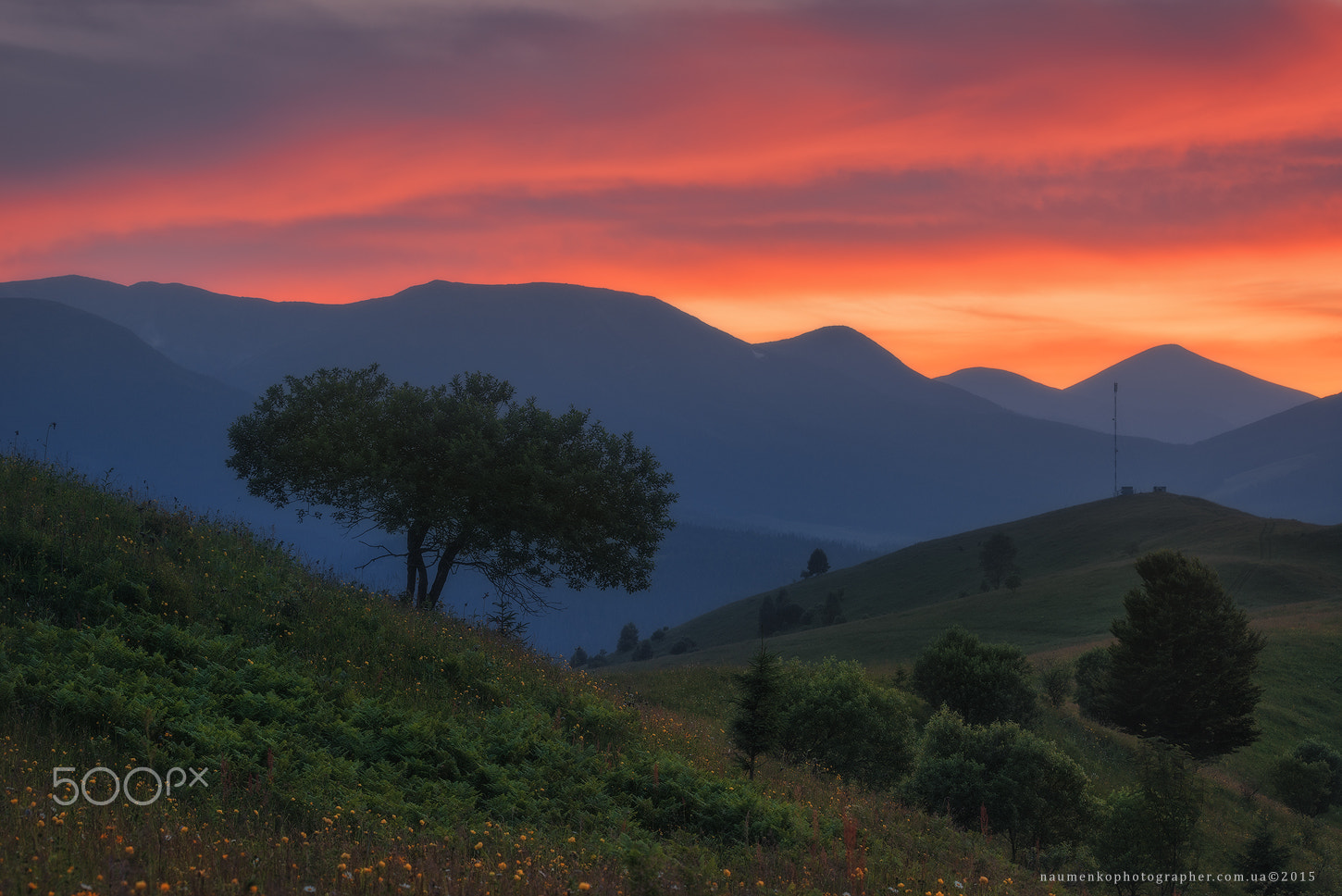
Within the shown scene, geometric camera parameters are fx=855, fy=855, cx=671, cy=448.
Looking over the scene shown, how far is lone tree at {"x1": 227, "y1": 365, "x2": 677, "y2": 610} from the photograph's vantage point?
106 feet

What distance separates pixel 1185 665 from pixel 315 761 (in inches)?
1725

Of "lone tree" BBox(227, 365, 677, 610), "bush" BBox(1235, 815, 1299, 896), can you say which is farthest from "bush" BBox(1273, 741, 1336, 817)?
"lone tree" BBox(227, 365, 677, 610)

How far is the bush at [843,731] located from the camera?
2481 centimetres

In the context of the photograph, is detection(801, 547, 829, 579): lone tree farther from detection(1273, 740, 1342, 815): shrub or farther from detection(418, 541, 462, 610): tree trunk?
detection(418, 541, 462, 610): tree trunk

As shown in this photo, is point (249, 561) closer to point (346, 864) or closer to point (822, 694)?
point (346, 864)

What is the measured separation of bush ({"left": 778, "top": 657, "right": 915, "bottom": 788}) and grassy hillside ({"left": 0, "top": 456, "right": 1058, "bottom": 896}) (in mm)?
5370

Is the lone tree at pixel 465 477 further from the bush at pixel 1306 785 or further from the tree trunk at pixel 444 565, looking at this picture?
the bush at pixel 1306 785

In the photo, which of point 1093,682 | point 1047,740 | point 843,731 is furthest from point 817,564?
point 843,731

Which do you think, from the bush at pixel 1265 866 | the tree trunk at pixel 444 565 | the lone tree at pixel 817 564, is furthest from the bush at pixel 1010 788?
the lone tree at pixel 817 564

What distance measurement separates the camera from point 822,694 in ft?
82.9

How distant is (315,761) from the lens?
1127 cm

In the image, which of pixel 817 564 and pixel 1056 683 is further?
pixel 817 564

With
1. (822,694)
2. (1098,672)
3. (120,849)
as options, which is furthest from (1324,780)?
(120,849)

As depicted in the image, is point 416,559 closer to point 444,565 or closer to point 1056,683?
point 444,565
